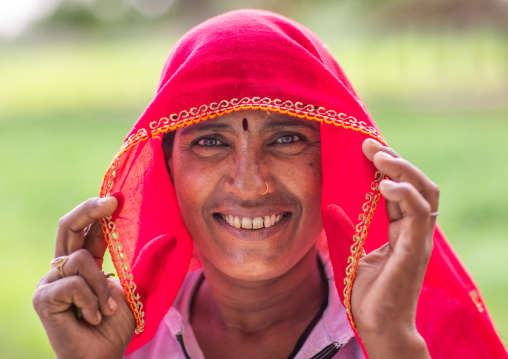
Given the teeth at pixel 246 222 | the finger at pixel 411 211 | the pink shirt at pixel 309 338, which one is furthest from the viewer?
the pink shirt at pixel 309 338

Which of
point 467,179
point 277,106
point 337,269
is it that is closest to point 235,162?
point 277,106

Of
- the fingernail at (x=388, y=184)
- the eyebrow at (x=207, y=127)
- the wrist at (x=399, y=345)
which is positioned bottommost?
the wrist at (x=399, y=345)

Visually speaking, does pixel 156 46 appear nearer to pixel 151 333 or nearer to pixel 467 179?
pixel 467 179

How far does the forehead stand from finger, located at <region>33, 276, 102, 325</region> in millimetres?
645

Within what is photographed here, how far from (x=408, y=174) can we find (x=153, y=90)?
22732 millimetres

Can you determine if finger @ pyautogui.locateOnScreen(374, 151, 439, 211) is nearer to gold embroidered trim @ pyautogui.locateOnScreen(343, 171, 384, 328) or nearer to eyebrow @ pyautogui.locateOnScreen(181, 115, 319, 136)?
gold embroidered trim @ pyautogui.locateOnScreen(343, 171, 384, 328)

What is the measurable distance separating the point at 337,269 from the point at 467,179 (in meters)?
7.19

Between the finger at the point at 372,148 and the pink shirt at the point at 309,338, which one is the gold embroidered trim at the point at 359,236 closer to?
the finger at the point at 372,148

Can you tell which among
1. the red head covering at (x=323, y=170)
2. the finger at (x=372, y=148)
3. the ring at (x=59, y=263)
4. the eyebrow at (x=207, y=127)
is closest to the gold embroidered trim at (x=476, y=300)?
the red head covering at (x=323, y=170)

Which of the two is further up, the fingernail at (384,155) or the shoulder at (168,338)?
the fingernail at (384,155)

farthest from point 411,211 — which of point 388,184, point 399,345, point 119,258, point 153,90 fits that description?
point 153,90

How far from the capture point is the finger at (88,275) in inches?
72.2

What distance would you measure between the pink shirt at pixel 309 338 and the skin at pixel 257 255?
8cm

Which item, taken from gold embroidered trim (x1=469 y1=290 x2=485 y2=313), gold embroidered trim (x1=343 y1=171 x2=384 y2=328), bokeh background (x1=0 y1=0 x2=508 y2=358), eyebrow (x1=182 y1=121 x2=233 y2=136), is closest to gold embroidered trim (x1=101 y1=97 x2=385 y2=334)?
gold embroidered trim (x1=343 y1=171 x2=384 y2=328)
